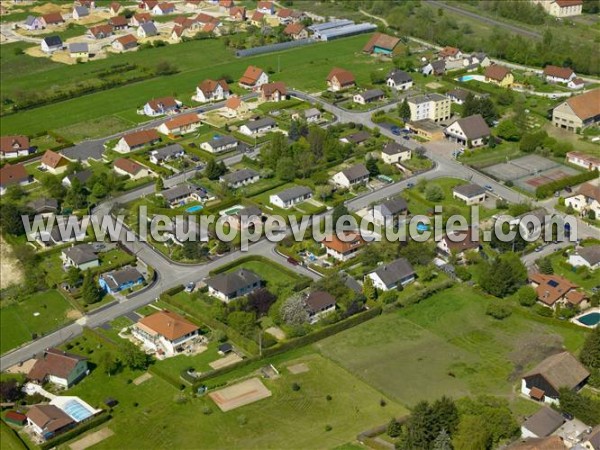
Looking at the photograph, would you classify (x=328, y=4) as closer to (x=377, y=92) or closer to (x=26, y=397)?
(x=377, y=92)

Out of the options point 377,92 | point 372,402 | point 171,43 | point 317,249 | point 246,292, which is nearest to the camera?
point 372,402

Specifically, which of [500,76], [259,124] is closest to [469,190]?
[259,124]

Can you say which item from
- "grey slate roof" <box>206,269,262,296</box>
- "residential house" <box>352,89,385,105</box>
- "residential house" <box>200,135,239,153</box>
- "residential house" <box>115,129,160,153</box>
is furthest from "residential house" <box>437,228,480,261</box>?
"residential house" <box>115,129,160,153</box>

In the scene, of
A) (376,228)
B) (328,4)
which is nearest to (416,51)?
(328,4)

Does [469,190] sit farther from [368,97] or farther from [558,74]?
[558,74]

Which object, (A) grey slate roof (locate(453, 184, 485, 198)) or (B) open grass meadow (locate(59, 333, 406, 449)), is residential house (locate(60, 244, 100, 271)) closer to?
(B) open grass meadow (locate(59, 333, 406, 449))
